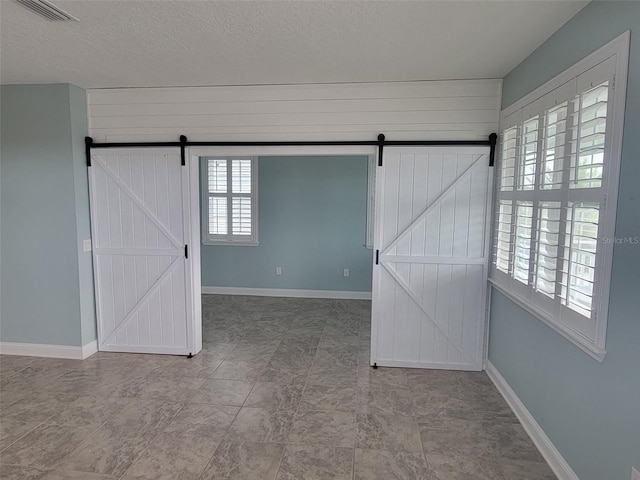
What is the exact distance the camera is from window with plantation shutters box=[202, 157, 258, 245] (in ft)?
19.0

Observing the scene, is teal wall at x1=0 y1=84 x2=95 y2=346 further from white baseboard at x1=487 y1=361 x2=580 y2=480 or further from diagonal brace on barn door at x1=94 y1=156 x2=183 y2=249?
white baseboard at x1=487 y1=361 x2=580 y2=480

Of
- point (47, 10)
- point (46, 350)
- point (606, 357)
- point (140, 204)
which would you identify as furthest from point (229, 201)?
point (606, 357)

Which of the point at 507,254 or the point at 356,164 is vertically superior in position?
the point at 356,164

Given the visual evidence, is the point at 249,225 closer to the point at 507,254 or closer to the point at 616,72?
the point at 507,254

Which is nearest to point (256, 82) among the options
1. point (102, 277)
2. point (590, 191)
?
point (102, 277)

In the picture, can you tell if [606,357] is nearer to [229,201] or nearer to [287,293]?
[287,293]

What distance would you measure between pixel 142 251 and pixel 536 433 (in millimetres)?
3564

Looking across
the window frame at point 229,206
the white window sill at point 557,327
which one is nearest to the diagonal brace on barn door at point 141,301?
the window frame at point 229,206

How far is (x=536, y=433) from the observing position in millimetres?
2350

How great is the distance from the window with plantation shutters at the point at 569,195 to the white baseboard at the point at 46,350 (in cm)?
392

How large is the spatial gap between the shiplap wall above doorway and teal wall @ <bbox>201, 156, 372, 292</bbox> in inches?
87.5

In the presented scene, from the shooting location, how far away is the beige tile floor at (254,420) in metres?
2.13

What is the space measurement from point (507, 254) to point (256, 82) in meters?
2.59

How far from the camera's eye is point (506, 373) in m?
2.91
